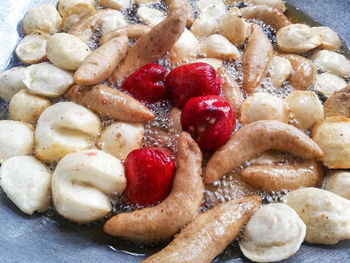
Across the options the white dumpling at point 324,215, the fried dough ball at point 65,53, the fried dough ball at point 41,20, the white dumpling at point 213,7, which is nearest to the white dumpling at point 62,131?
the fried dough ball at point 65,53

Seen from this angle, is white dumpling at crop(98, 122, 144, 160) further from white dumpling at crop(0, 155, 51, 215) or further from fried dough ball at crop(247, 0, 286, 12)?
fried dough ball at crop(247, 0, 286, 12)

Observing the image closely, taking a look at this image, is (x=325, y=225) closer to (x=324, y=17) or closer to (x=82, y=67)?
(x=82, y=67)

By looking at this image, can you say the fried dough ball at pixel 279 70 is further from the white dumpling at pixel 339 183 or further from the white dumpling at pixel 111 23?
the white dumpling at pixel 111 23

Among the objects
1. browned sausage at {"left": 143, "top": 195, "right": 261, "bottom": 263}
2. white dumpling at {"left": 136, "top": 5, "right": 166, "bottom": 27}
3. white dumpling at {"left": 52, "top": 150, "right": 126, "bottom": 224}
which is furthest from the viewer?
white dumpling at {"left": 136, "top": 5, "right": 166, "bottom": 27}

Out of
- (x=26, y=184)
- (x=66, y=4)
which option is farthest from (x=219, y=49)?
(x=26, y=184)

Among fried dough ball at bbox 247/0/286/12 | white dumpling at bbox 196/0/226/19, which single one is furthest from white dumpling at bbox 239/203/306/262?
fried dough ball at bbox 247/0/286/12
